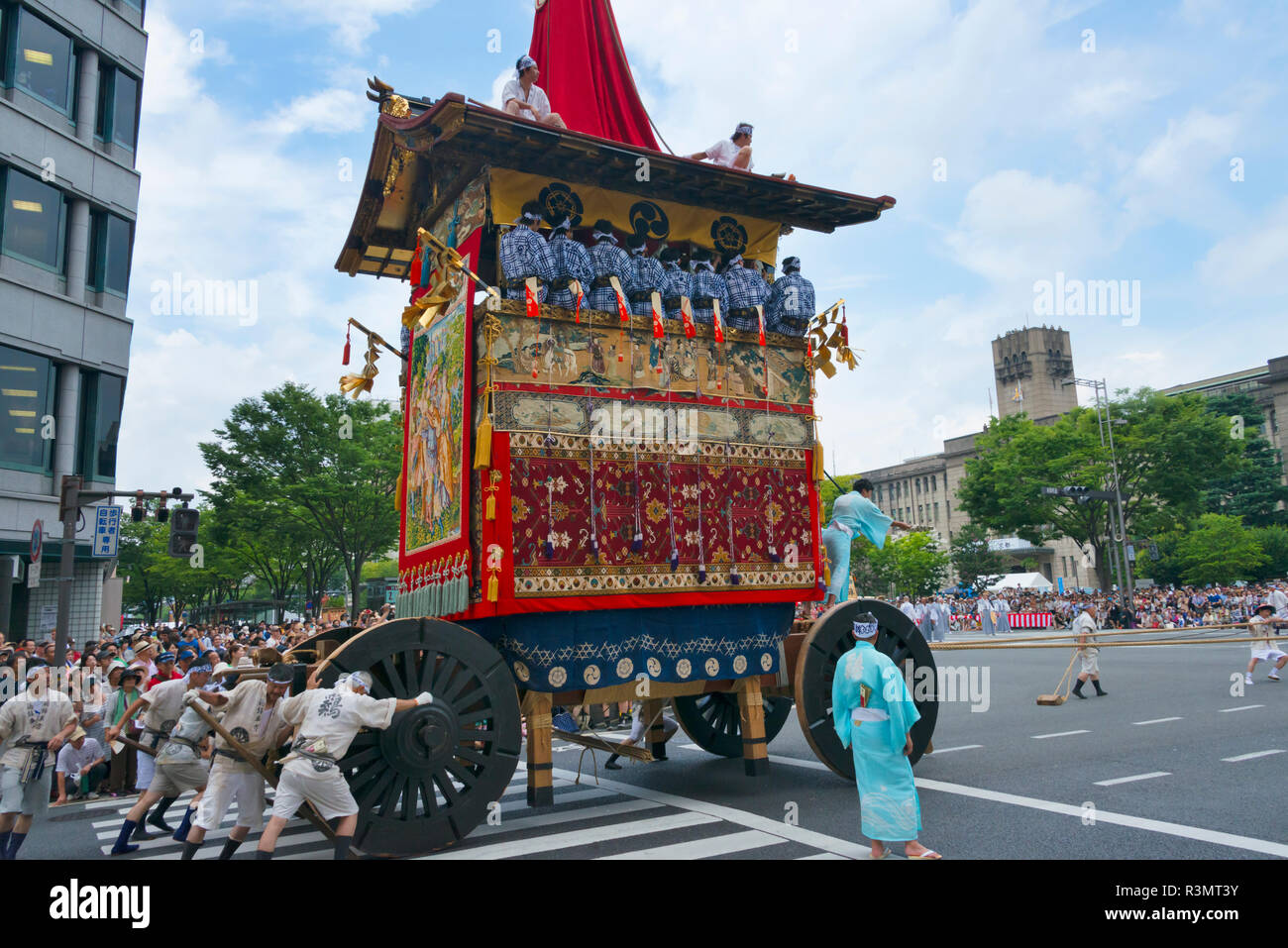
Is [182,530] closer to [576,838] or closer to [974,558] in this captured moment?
[576,838]

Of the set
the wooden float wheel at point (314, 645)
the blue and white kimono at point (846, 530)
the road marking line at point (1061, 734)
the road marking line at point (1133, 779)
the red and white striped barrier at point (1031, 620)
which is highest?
the blue and white kimono at point (846, 530)

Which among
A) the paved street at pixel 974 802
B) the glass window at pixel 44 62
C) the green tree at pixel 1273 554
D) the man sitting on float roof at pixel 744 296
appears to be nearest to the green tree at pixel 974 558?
the green tree at pixel 1273 554

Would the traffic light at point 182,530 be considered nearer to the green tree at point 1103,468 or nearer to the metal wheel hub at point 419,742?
the metal wheel hub at point 419,742

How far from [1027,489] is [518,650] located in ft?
152

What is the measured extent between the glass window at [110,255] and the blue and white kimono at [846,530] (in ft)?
86.9

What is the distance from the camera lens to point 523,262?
9.27 meters

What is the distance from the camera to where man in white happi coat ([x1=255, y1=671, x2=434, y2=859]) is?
7.23 metres

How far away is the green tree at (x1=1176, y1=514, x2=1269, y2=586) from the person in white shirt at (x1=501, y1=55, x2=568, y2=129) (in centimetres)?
5601

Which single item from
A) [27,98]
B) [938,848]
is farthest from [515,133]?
[27,98]

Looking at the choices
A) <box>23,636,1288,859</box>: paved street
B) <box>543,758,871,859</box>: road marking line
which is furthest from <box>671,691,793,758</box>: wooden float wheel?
<box>543,758,871,859</box>: road marking line

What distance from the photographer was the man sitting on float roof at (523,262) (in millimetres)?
9258

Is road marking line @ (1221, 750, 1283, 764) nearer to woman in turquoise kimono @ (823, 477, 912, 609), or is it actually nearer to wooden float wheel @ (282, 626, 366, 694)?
woman in turquoise kimono @ (823, 477, 912, 609)
